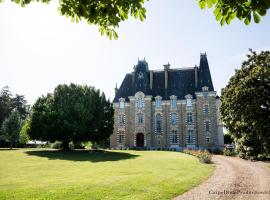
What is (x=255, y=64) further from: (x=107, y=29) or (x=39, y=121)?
(x=39, y=121)

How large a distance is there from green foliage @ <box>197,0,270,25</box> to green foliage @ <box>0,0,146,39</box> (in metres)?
1.60

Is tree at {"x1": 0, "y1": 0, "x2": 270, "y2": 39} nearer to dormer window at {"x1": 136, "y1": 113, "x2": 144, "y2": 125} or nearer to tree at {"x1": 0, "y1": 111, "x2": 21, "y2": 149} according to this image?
dormer window at {"x1": 136, "y1": 113, "x2": 144, "y2": 125}

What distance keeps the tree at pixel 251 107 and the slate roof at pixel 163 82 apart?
87.8 feet

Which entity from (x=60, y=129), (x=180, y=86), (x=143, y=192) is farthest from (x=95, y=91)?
(x=143, y=192)

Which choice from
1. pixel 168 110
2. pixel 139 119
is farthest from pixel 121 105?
pixel 168 110

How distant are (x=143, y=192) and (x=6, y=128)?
48.7m

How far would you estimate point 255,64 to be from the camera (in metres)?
26.2

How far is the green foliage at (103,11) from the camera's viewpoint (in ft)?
19.7

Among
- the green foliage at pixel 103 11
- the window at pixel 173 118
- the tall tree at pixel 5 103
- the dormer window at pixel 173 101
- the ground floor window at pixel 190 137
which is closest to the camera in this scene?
the green foliage at pixel 103 11

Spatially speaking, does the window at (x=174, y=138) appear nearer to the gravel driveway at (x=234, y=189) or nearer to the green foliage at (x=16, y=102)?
the gravel driveway at (x=234, y=189)

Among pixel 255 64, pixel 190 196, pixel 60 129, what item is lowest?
pixel 190 196

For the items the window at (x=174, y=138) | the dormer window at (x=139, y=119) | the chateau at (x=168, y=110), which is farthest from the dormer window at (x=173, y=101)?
the dormer window at (x=139, y=119)

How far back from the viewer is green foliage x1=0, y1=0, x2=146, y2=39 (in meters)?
6.00

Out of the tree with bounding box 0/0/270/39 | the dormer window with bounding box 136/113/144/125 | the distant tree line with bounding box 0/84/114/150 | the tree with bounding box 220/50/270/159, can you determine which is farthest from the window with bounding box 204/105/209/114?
the tree with bounding box 0/0/270/39
